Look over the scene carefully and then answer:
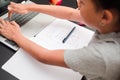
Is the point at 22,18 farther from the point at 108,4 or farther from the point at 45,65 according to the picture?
the point at 108,4

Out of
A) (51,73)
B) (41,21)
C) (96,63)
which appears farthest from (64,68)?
(41,21)

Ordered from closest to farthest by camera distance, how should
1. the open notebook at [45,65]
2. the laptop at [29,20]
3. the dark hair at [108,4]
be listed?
the dark hair at [108,4] < the open notebook at [45,65] < the laptop at [29,20]

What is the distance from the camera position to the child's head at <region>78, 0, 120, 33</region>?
63cm

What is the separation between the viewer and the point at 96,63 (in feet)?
2.23

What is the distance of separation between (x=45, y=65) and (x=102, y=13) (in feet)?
0.97

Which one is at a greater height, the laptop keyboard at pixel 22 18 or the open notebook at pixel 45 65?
the laptop keyboard at pixel 22 18

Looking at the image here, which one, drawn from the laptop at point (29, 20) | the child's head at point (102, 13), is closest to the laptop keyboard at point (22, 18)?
the laptop at point (29, 20)

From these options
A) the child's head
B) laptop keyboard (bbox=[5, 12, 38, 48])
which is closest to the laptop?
laptop keyboard (bbox=[5, 12, 38, 48])

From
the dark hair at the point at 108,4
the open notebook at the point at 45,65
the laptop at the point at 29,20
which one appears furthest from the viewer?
the laptop at the point at 29,20

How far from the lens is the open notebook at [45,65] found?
2.55 feet

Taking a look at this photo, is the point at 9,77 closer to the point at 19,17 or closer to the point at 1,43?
the point at 1,43

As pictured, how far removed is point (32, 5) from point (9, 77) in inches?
14.7

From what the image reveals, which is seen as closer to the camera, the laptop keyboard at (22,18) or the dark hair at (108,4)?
the dark hair at (108,4)

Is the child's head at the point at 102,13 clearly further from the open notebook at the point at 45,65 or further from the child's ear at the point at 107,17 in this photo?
the open notebook at the point at 45,65
